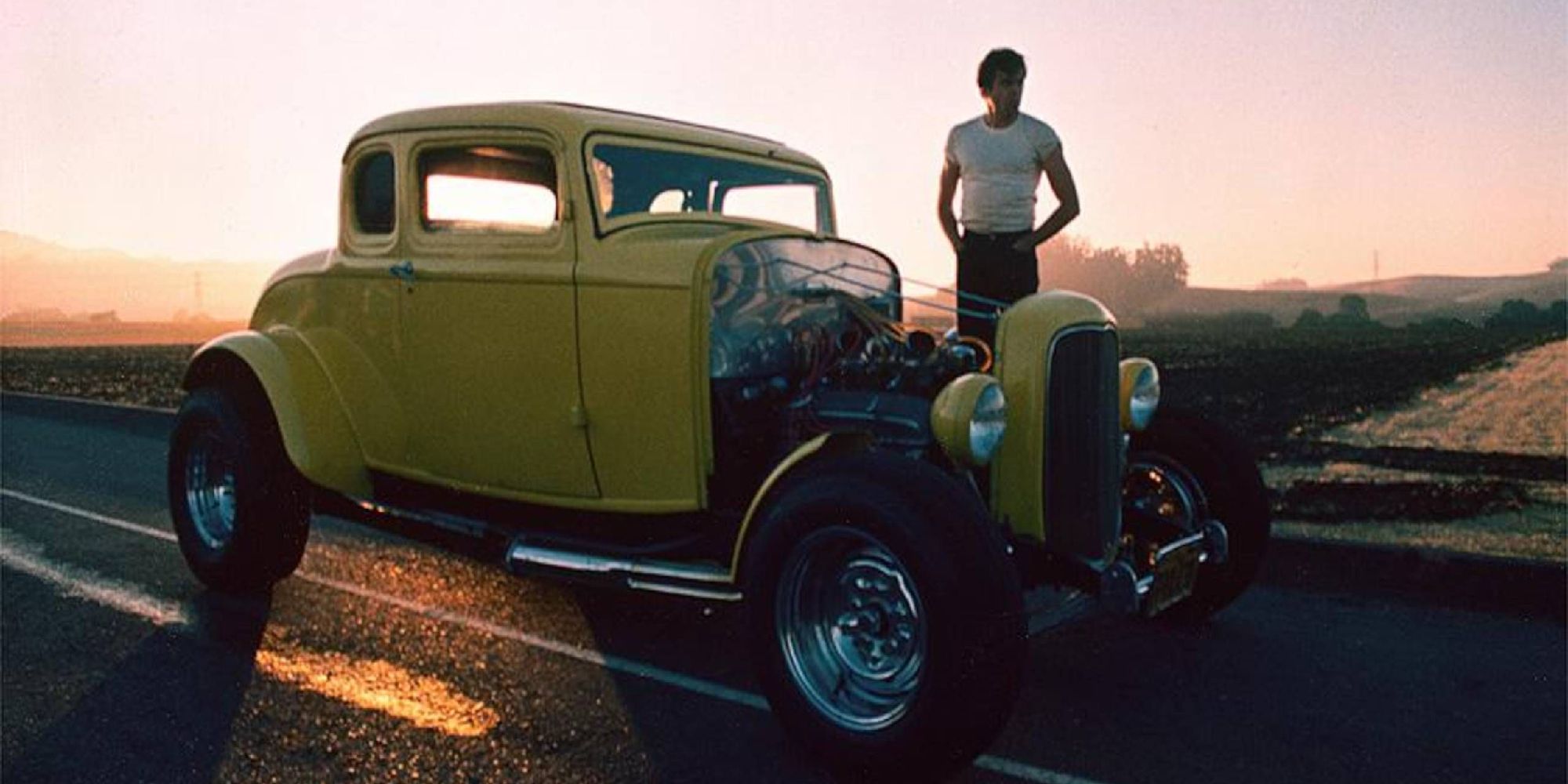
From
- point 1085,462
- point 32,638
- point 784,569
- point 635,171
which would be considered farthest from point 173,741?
point 1085,462

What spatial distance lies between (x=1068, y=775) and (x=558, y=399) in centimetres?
224

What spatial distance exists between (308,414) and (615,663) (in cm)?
191

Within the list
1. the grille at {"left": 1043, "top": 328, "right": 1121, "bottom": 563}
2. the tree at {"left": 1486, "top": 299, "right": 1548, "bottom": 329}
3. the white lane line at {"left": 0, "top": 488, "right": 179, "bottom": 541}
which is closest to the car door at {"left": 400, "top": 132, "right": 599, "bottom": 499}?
the grille at {"left": 1043, "top": 328, "right": 1121, "bottom": 563}

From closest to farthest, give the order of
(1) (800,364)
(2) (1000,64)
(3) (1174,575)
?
(3) (1174,575), (1) (800,364), (2) (1000,64)

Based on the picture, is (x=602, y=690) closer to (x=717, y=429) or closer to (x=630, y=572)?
(x=630, y=572)

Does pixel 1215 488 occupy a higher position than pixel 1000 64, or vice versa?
pixel 1000 64

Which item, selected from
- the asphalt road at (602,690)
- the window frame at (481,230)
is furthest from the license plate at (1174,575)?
the window frame at (481,230)

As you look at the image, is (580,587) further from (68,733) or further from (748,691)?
(68,733)

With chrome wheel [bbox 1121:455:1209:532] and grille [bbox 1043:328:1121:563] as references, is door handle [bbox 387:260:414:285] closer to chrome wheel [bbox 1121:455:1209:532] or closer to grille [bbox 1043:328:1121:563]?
grille [bbox 1043:328:1121:563]

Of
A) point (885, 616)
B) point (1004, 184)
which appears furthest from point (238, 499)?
point (1004, 184)

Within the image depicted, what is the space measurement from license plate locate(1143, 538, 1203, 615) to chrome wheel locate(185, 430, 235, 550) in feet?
13.8

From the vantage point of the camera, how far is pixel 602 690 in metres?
4.21

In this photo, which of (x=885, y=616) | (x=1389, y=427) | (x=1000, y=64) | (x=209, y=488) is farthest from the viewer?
(x=1389, y=427)

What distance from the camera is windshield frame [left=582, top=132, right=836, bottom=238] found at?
4.55 meters
